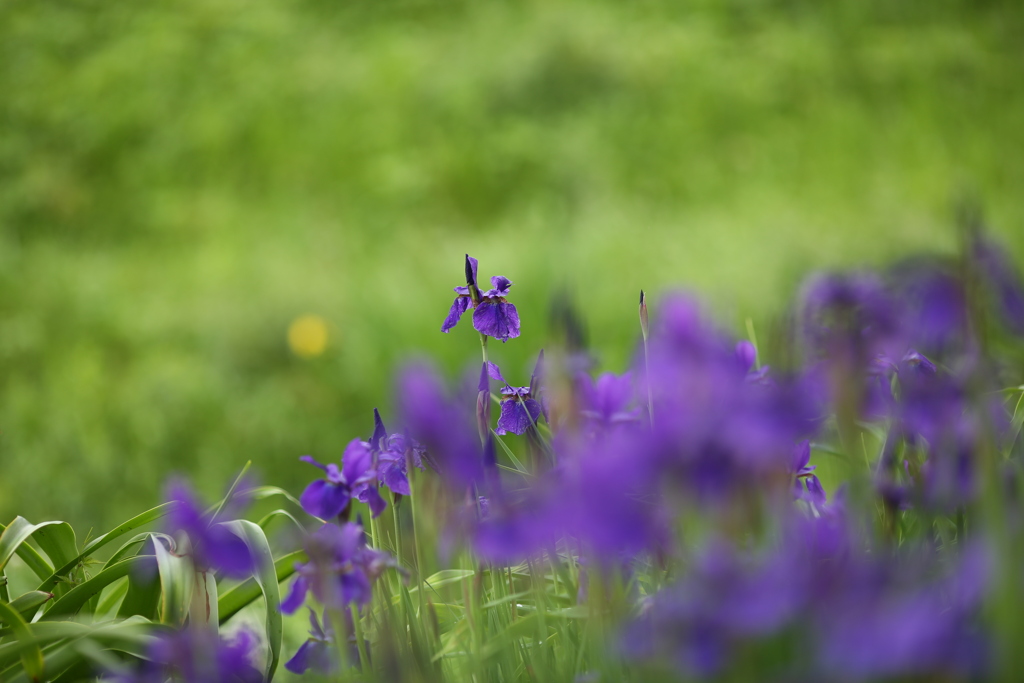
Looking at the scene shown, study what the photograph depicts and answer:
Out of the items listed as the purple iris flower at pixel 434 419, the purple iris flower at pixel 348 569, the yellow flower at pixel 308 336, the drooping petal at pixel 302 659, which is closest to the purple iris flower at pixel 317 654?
the drooping petal at pixel 302 659

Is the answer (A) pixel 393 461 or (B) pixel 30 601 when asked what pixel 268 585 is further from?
(B) pixel 30 601

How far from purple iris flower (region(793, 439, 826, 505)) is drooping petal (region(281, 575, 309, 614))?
0.38 m

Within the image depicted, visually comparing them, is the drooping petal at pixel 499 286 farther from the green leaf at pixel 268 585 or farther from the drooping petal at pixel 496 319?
the green leaf at pixel 268 585

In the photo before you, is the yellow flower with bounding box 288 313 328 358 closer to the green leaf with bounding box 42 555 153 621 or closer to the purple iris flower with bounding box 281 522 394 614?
the green leaf with bounding box 42 555 153 621

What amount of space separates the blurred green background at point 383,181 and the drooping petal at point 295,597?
1437mm

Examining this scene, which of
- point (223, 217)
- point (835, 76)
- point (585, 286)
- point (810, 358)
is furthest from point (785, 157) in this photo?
point (810, 358)

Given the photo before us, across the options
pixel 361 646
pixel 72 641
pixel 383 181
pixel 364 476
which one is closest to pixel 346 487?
pixel 364 476

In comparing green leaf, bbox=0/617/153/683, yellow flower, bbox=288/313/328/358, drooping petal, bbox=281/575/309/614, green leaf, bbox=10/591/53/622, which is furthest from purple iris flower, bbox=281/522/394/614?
yellow flower, bbox=288/313/328/358

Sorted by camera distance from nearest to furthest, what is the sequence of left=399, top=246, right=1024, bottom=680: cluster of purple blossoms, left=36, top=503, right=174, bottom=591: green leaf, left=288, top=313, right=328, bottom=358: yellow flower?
left=399, top=246, right=1024, bottom=680: cluster of purple blossoms < left=36, top=503, right=174, bottom=591: green leaf < left=288, top=313, right=328, bottom=358: yellow flower

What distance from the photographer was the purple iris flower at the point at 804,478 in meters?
0.62

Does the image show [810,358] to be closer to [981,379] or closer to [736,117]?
[981,379]

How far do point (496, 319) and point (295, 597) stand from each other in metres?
0.26

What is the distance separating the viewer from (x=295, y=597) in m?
0.56

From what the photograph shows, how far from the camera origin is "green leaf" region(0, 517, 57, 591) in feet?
2.34
